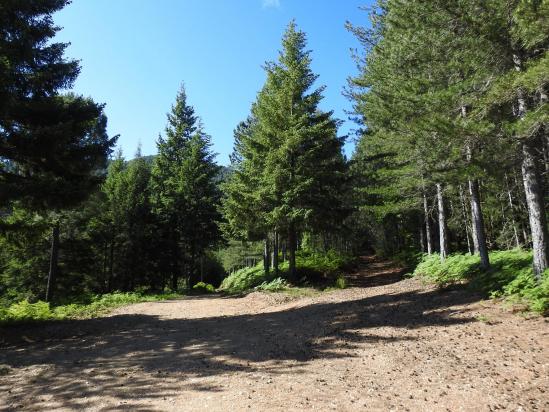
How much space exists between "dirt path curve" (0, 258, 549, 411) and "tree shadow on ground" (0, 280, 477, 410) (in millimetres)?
34

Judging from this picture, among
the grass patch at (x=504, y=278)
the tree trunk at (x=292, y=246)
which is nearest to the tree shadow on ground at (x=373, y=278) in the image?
the tree trunk at (x=292, y=246)

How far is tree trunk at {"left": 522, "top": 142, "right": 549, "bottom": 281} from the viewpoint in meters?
9.27

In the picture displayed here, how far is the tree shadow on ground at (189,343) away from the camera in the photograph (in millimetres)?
6730

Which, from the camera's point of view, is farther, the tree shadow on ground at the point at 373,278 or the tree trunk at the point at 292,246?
the tree shadow on ground at the point at 373,278

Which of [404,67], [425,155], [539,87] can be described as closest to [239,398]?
[539,87]

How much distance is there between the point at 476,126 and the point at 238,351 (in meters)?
7.51

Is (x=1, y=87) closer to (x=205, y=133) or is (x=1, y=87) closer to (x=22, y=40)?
(x=22, y=40)

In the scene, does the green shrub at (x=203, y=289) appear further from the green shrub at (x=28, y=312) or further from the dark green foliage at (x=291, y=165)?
the green shrub at (x=28, y=312)

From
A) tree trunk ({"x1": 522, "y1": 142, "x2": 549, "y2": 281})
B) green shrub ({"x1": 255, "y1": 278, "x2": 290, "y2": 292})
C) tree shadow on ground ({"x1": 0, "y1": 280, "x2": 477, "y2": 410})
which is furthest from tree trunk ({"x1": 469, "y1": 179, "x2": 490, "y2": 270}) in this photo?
green shrub ({"x1": 255, "y1": 278, "x2": 290, "y2": 292})

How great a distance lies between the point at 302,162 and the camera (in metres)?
19.9

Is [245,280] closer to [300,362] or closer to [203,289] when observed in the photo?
[203,289]

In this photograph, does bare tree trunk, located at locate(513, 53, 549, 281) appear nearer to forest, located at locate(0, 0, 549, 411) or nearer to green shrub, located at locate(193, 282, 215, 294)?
forest, located at locate(0, 0, 549, 411)

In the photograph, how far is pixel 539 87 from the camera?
314 inches

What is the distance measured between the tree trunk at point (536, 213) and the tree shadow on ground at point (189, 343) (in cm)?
236
